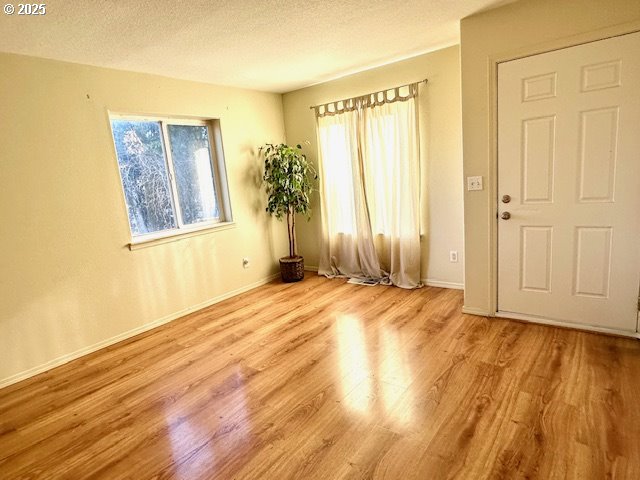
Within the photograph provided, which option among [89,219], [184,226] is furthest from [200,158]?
[89,219]

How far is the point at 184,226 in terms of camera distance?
378cm

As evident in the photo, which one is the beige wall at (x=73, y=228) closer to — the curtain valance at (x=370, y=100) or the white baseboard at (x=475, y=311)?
the curtain valance at (x=370, y=100)

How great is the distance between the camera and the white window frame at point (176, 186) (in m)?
3.30

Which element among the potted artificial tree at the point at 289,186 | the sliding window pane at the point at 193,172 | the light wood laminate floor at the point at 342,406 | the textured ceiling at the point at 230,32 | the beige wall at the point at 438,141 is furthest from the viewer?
the potted artificial tree at the point at 289,186

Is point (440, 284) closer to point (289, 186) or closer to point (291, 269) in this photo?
point (291, 269)

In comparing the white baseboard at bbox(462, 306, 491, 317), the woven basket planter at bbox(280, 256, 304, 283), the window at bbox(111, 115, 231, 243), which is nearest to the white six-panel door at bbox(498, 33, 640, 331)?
the white baseboard at bbox(462, 306, 491, 317)

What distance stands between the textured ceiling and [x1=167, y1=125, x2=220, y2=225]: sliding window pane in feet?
1.95

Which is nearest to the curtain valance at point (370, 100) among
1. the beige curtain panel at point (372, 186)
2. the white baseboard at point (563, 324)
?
the beige curtain panel at point (372, 186)

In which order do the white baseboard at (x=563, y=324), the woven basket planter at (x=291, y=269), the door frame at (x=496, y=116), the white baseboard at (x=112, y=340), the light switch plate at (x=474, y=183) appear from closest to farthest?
the door frame at (x=496, y=116) < the white baseboard at (x=563, y=324) < the white baseboard at (x=112, y=340) < the light switch plate at (x=474, y=183) < the woven basket planter at (x=291, y=269)

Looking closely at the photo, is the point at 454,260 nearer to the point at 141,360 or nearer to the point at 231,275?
the point at 231,275

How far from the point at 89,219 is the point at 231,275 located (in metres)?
1.60

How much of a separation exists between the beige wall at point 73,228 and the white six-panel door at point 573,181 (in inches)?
118

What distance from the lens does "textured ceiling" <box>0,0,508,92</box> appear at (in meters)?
2.12

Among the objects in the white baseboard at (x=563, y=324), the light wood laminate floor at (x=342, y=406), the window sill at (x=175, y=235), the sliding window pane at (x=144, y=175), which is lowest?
the light wood laminate floor at (x=342, y=406)
